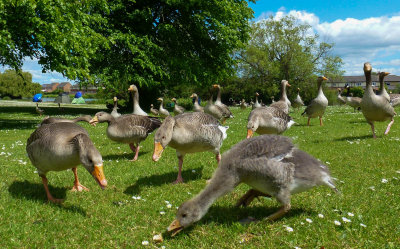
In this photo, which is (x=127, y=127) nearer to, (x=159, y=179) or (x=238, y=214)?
(x=159, y=179)

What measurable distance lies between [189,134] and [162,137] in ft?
2.65

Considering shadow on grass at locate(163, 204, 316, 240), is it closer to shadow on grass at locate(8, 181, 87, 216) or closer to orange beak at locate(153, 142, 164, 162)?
orange beak at locate(153, 142, 164, 162)

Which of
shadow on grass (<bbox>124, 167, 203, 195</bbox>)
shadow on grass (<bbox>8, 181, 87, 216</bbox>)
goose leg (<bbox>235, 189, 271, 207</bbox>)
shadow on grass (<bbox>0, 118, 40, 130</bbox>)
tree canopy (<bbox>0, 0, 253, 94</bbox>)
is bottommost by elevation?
shadow on grass (<bbox>0, 118, 40, 130</bbox>)

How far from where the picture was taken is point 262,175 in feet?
13.8

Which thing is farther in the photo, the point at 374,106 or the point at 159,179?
the point at 374,106

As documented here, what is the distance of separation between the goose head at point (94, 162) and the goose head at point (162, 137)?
3.47 feet

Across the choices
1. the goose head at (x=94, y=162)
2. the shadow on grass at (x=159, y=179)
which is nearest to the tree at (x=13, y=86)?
the shadow on grass at (x=159, y=179)

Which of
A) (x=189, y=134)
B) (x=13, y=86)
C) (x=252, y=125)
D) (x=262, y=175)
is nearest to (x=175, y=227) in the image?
(x=262, y=175)

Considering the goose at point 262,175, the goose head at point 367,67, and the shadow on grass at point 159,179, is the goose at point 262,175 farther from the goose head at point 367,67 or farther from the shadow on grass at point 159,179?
the goose head at point 367,67

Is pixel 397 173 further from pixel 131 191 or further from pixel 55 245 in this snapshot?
pixel 55 245

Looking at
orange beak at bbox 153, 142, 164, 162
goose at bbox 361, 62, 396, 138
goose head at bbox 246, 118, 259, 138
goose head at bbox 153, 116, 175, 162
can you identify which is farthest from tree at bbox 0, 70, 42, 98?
orange beak at bbox 153, 142, 164, 162

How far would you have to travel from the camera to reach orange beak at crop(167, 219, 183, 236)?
4016 millimetres

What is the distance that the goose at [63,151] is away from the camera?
15.4ft

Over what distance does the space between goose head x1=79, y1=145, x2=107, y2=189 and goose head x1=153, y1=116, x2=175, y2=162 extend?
1.06 meters
